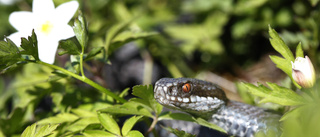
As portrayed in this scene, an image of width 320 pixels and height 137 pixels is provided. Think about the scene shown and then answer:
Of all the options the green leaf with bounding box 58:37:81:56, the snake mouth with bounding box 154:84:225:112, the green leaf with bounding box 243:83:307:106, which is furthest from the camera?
the snake mouth with bounding box 154:84:225:112

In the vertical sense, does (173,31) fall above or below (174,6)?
below

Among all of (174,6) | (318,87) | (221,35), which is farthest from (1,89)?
(318,87)

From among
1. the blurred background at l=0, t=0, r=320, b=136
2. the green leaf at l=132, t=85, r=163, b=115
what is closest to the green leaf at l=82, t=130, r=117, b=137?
the green leaf at l=132, t=85, r=163, b=115

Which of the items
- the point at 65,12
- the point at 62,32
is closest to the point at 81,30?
the point at 62,32

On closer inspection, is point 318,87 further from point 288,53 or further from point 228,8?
point 228,8

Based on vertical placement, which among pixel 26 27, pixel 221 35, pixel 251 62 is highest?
pixel 26 27

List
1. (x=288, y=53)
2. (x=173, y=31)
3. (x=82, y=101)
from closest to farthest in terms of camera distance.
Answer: (x=288, y=53)
(x=82, y=101)
(x=173, y=31)

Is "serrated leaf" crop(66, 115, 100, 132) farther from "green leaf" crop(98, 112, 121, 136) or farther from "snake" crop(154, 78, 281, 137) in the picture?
"snake" crop(154, 78, 281, 137)
